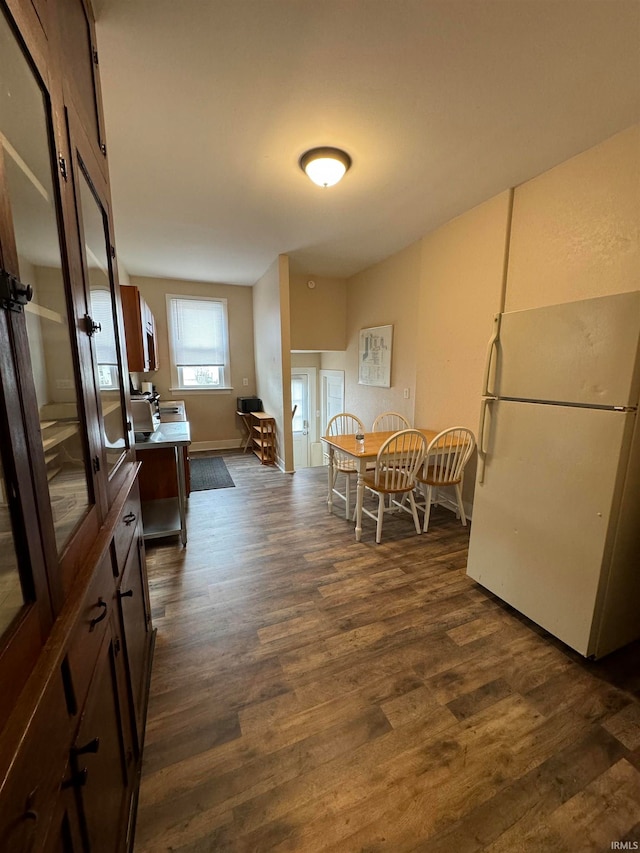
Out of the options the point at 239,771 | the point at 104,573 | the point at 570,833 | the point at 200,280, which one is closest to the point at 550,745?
the point at 570,833

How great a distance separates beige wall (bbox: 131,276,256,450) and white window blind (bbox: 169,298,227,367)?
0.41 ft

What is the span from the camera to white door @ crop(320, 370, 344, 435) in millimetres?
5863

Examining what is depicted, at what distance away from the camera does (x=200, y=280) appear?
17.8 ft

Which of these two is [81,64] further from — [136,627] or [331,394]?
[331,394]

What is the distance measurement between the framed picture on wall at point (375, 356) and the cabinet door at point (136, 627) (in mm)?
3554

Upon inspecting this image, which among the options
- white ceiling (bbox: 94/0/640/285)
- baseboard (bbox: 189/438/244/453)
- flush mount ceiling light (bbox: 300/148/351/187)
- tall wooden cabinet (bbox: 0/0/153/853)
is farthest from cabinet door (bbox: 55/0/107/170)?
baseboard (bbox: 189/438/244/453)

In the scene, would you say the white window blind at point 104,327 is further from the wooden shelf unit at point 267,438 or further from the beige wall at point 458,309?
the wooden shelf unit at point 267,438

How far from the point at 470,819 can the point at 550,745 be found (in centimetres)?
46

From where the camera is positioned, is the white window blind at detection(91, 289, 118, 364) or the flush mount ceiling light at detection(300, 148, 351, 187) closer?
the white window blind at detection(91, 289, 118, 364)

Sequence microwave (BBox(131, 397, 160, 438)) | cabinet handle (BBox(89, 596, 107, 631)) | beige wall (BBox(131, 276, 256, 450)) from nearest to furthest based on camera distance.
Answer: cabinet handle (BBox(89, 596, 107, 631)) → microwave (BBox(131, 397, 160, 438)) → beige wall (BBox(131, 276, 256, 450))

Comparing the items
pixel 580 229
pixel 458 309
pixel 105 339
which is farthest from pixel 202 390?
pixel 580 229

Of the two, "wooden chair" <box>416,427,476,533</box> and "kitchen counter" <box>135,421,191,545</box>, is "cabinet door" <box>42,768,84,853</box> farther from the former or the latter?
"wooden chair" <box>416,427,476,533</box>

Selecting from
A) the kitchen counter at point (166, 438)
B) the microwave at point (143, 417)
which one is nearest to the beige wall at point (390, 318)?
the kitchen counter at point (166, 438)

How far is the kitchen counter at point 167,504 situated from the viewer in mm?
2674
